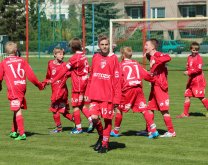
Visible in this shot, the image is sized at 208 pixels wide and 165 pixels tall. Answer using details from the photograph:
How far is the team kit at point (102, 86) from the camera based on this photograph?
11406 mm

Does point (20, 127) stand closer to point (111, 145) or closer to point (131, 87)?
point (111, 145)

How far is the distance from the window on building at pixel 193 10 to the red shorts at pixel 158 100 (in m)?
67.3

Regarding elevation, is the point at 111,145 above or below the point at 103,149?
below

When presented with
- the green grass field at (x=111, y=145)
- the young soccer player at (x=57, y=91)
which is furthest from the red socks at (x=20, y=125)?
the young soccer player at (x=57, y=91)

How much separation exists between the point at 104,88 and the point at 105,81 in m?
0.13

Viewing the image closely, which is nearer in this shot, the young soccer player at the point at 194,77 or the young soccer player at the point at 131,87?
the young soccer player at the point at 131,87

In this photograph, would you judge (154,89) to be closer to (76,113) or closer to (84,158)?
(76,113)

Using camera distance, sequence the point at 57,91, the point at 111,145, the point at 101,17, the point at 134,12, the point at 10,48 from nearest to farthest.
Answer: the point at 111,145, the point at 10,48, the point at 57,91, the point at 101,17, the point at 134,12

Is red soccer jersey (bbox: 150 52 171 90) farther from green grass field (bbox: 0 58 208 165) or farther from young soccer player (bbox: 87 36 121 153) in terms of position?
young soccer player (bbox: 87 36 121 153)

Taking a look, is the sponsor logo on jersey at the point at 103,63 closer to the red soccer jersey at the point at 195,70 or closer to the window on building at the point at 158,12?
the red soccer jersey at the point at 195,70

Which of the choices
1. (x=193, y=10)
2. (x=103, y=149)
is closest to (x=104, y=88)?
(x=103, y=149)

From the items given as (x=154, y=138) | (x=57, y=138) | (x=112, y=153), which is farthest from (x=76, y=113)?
(x=112, y=153)

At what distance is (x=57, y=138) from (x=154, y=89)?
2.19 meters

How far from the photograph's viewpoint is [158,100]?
13.1 meters
